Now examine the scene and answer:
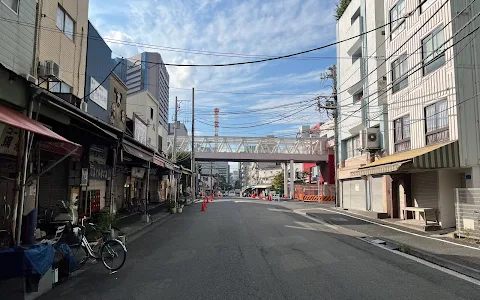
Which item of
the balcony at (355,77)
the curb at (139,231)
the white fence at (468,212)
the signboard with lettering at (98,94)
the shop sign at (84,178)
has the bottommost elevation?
the curb at (139,231)

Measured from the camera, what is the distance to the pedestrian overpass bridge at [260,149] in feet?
186

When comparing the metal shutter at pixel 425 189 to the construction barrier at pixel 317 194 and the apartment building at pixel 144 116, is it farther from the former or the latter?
the construction barrier at pixel 317 194

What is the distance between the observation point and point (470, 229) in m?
12.8

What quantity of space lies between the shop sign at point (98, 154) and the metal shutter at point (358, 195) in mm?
17671

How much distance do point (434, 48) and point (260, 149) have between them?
139 feet

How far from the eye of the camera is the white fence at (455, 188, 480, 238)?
1250 centimetres

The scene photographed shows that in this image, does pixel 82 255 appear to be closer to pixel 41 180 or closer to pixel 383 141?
pixel 41 180

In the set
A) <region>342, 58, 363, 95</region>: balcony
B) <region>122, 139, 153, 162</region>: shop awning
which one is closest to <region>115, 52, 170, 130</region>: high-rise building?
<region>122, 139, 153, 162</region>: shop awning

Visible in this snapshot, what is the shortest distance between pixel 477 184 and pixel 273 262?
9616mm

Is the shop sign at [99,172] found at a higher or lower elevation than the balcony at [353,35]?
lower

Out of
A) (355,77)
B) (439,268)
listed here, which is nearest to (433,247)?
(439,268)

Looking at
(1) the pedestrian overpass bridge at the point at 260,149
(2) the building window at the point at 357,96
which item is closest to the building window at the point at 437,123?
(2) the building window at the point at 357,96

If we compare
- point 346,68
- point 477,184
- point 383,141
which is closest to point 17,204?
point 477,184

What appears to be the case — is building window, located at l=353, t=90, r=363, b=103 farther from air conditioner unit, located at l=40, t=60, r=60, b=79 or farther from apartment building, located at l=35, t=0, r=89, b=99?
air conditioner unit, located at l=40, t=60, r=60, b=79
